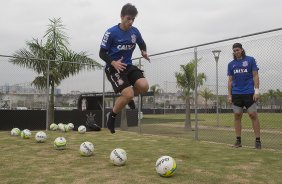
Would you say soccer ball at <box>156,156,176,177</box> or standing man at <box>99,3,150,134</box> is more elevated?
standing man at <box>99,3,150,134</box>

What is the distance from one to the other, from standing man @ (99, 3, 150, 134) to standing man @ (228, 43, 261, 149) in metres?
2.87

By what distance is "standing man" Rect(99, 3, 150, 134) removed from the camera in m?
4.77

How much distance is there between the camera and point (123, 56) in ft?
16.3

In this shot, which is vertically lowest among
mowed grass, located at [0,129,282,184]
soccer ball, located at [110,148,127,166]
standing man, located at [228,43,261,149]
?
mowed grass, located at [0,129,282,184]

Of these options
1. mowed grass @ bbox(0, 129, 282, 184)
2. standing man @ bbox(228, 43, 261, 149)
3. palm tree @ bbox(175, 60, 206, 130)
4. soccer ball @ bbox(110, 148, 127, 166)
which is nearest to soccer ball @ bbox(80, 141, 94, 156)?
mowed grass @ bbox(0, 129, 282, 184)

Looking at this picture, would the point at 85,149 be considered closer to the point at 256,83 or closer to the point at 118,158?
the point at 118,158

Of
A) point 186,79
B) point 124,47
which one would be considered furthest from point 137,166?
point 186,79

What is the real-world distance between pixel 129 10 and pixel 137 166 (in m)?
2.37

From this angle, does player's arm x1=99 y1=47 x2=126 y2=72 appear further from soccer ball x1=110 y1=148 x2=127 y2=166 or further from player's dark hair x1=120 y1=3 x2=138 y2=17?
soccer ball x1=110 y1=148 x2=127 y2=166

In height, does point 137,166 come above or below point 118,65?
below

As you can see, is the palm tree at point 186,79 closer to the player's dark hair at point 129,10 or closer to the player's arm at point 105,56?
the player's dark hair at point 129,10

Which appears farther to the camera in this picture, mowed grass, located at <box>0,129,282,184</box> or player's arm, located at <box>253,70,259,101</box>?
player's arm, located at <box>253,70,259,101</box>

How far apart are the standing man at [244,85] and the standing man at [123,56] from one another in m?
2.87

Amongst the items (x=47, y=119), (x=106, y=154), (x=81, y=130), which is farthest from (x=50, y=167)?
(x=47, y=119)
